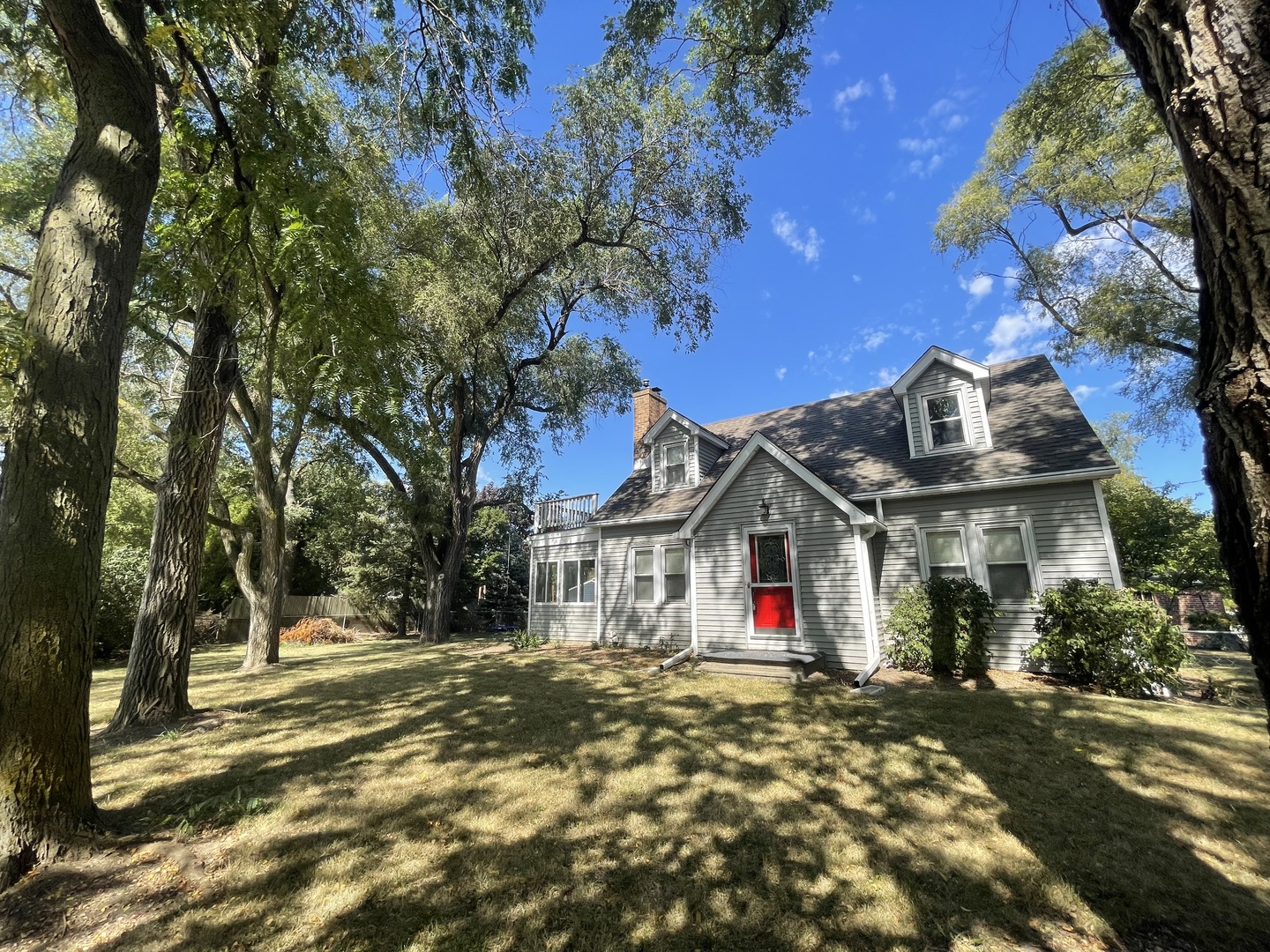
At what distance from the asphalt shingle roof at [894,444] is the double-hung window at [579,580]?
5.54 ft

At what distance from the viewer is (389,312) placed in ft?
21.2

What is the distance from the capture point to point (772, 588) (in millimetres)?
11148

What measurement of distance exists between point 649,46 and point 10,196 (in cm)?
1115

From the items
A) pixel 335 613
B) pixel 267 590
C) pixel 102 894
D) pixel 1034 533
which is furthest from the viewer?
pixel 335 613

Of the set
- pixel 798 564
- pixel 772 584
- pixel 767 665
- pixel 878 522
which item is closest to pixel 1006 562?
pixel 878 522

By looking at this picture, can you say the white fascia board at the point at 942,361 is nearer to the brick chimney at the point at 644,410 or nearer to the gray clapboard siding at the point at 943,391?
the gray clapboard siding at the point at 943,391

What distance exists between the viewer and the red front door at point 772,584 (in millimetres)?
10906

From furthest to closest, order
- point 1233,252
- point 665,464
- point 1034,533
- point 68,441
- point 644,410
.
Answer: point 644,410
point 665,464
point 1034,533
point 68,441
point 1233,252

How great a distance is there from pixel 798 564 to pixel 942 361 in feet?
18.7

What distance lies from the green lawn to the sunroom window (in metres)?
5.99

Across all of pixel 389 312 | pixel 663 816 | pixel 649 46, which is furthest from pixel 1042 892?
A: pixel 649 46

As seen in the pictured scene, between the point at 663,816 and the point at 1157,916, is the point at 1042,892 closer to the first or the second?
the point at 1157,916

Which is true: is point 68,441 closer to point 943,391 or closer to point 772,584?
point 772,584

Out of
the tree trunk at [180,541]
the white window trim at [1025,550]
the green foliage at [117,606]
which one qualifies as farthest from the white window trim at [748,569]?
the green foliage at [117,606]
